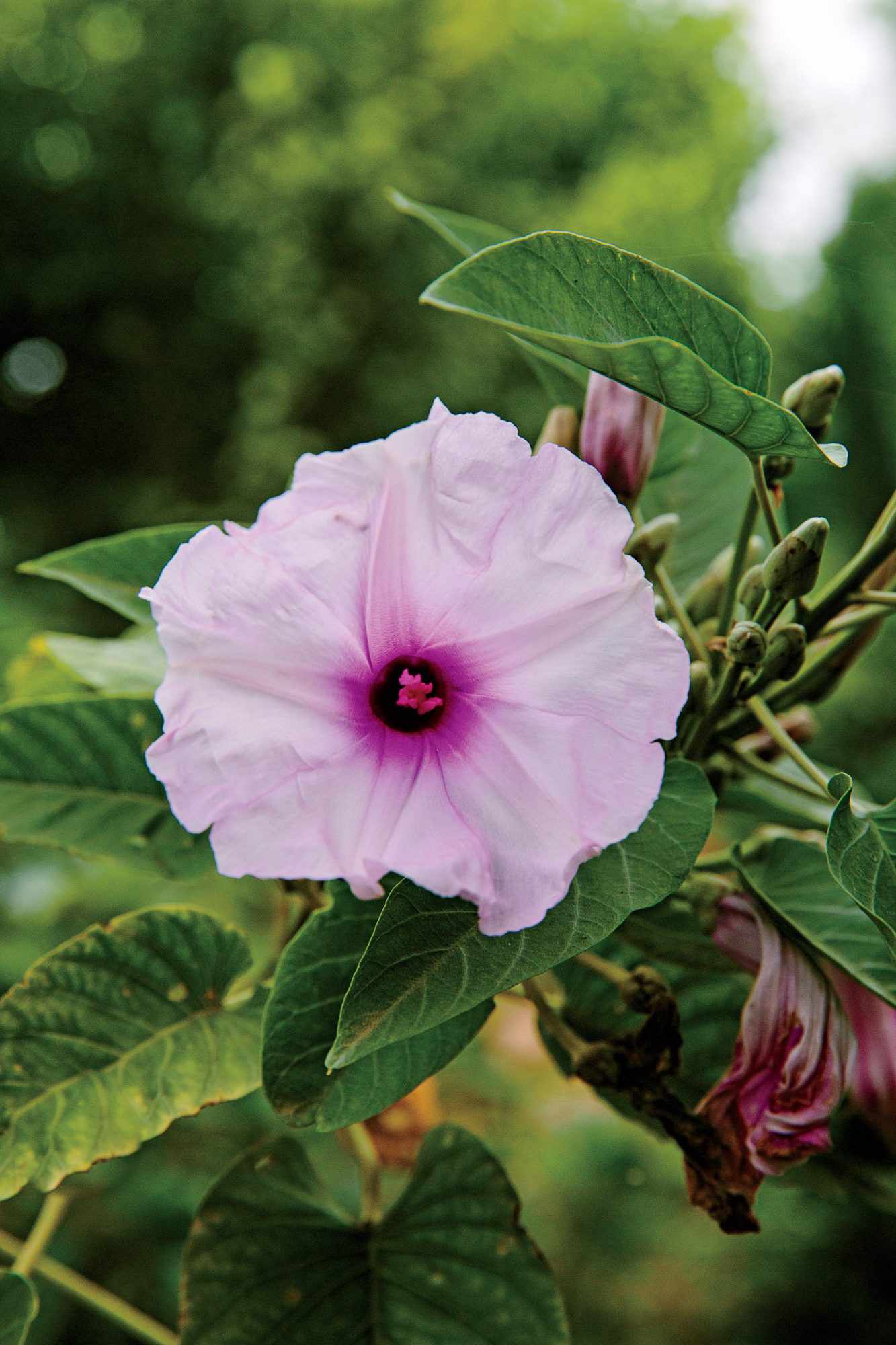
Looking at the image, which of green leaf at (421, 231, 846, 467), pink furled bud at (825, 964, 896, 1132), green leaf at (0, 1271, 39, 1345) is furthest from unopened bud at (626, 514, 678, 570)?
green leaf at (0, 1271, 39, 1345)

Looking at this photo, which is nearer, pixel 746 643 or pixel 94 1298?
pixel 746 643

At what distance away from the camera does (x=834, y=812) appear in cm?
38

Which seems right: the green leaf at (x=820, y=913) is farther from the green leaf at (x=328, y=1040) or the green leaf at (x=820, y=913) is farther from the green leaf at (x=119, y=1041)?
the green leaf at (x=119, y=1041)

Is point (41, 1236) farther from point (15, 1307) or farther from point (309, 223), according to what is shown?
point (309, 223)

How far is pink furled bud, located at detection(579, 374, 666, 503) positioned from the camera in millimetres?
514

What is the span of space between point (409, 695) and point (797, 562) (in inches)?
6.4

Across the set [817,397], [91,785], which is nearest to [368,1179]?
[91,785]

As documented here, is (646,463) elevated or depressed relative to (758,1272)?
elevated

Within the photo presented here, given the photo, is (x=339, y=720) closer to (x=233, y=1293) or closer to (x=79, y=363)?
(x=233, y=1293)

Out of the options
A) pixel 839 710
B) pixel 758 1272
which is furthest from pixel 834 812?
pixel 839 710

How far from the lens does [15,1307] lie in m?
0.49

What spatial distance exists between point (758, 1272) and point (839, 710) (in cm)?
244

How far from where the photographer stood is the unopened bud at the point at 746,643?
43 centimetres

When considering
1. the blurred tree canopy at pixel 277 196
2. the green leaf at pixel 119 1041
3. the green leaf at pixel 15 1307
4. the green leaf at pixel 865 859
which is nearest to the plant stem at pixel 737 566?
the green leaf at pixel 865 859
